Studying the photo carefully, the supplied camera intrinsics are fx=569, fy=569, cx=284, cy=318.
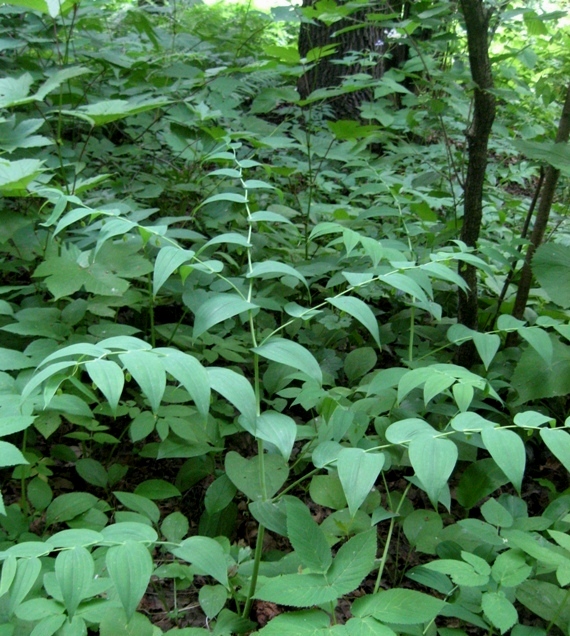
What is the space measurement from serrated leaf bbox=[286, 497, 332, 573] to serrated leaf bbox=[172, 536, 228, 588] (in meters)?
0.18

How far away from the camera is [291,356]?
4.20 ft

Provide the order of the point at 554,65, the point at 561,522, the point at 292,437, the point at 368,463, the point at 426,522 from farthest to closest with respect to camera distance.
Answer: the point at 554,65, the point at 426,522, the point at 561,522, the point at 292,437, the point at 368,463

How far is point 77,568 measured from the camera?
1.00 m

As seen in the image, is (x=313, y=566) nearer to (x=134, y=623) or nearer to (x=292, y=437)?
(x=292, y=437)

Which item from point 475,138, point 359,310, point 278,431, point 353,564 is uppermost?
point 475,138

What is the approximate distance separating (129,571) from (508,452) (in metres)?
0.73

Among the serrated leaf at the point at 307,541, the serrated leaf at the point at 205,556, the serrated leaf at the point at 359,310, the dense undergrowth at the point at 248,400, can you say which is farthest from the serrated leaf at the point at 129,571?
the serrated leaf at the point at 359,310

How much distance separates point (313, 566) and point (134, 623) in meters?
0.44

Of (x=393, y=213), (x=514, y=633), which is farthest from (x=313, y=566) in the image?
(x=393, y=213)

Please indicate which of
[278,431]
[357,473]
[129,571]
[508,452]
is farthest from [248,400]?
[508,452]

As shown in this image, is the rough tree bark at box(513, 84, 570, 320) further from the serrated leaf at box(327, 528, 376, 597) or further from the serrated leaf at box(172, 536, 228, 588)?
the serrated leaf at box(172, 536, 228, 588)

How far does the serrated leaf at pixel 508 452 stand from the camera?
1048mm

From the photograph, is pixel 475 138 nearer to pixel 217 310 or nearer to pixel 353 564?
pixel 217 310

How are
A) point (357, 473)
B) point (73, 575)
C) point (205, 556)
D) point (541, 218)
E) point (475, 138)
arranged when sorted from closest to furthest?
point (73, 575) → point (357, 473) → point (205, 556) → point (475, 138) → point (541, 218)
